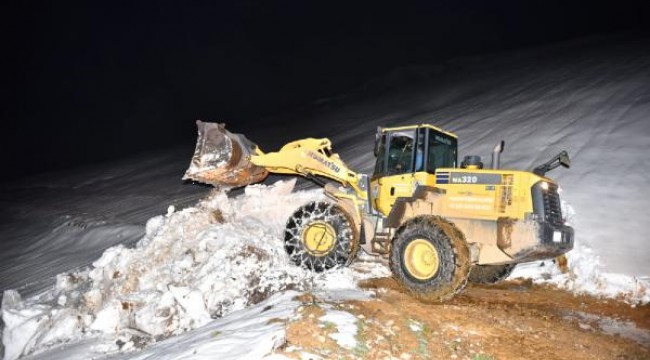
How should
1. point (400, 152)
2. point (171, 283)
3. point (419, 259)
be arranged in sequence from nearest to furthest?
point (419, 259), point (400, 152), point (171, 283)

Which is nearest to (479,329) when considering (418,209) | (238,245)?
(418,209)

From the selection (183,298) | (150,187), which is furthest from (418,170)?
(150,187)

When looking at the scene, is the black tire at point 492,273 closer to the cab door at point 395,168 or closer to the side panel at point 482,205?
the side panel at point 482,205

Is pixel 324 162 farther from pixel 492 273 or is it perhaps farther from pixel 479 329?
pixel 479 329

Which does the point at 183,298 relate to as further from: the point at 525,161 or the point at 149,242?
the point at 525,161

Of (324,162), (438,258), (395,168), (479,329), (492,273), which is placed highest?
(324,162)

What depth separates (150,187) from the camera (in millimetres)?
17109

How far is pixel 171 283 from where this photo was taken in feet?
23.1

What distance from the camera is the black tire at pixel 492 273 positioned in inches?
276

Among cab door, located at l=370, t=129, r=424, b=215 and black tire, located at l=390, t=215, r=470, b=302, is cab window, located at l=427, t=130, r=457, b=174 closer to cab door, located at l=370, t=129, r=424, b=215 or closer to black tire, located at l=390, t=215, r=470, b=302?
cab door, located at l=370, t=129, r=424, b=215

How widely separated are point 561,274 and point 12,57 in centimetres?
7713

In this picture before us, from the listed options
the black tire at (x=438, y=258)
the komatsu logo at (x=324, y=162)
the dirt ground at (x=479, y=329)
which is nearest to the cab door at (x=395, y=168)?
the komatsu logo at (x=324, y=162)

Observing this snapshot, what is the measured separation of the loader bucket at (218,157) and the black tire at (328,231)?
5.19 ft

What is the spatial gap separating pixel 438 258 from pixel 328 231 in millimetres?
1937
